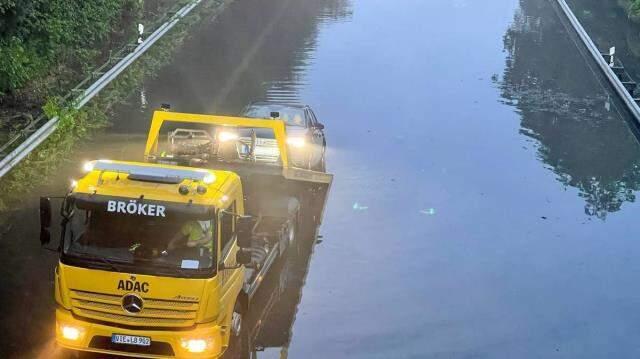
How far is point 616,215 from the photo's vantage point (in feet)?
64.4

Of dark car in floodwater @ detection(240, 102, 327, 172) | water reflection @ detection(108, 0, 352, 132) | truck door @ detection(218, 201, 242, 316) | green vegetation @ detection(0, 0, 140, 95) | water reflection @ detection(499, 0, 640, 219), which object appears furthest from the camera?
water reflection @ detection(108, 0, 352, 132)

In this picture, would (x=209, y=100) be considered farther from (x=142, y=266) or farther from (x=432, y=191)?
(x=142, y=266)

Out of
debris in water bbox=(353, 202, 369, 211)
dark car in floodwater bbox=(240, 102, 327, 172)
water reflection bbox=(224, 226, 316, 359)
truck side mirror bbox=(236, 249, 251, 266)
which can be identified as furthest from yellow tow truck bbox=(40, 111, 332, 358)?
debris in water bbox=(353, 202, 369, 211)

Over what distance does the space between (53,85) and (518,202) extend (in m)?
14.0

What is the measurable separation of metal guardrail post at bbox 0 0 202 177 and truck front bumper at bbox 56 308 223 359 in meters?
9.32

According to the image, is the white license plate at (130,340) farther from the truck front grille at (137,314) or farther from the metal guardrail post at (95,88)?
the metal guardrail post at (95,88)

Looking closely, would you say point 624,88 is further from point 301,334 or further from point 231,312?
point 231,312

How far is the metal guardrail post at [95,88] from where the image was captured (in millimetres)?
20234

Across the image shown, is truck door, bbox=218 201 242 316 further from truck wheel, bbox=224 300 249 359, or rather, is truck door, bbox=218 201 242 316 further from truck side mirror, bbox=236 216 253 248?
truck wheel, bbox=224 300 249 359

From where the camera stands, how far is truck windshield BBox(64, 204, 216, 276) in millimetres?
10750

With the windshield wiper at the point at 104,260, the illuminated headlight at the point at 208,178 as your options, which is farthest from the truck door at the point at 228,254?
the windshield wiper at the point at 104,260

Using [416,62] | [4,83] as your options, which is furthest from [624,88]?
[4,83]

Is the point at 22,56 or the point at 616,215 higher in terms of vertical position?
the point at 22,56

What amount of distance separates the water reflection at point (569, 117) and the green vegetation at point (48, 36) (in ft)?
43.6
